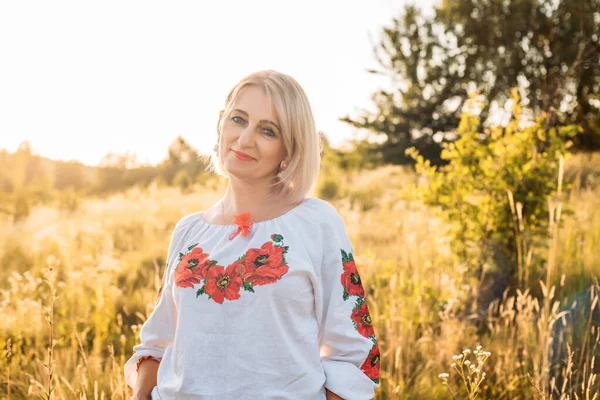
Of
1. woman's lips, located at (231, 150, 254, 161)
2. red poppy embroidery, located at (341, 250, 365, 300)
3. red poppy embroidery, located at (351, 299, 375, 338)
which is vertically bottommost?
red poppy embroidery, located at (351, 299, 375, 338)

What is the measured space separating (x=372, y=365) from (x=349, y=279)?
279mm

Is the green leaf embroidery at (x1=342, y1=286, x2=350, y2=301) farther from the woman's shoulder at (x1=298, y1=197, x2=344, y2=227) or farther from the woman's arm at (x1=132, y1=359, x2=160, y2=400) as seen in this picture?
the woman's arm at (x1=132, y1=359, x2=160, y2=400)

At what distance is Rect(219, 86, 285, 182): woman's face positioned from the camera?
1.84 metres

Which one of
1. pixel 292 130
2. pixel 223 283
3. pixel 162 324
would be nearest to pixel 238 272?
pixel 223 283

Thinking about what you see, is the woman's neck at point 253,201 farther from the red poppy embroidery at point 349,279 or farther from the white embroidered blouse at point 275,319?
the red poppy embroidery at point 349,279

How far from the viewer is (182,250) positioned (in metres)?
1.93

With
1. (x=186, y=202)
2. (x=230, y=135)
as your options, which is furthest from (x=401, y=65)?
(x=230, y=135)

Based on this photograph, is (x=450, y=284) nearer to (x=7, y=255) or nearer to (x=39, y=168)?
(x=7, y=255)

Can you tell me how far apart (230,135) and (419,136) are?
13653mm

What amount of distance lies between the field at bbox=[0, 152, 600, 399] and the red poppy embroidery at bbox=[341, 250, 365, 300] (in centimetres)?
42

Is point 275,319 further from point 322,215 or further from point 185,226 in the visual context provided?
point 185,226

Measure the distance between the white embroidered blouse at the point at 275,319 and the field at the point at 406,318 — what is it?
40 centimetres

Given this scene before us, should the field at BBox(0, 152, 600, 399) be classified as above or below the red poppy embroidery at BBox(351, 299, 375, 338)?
below

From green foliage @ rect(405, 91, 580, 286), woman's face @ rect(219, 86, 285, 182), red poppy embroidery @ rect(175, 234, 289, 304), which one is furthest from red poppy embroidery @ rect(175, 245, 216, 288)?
green foliage @ rect(405, 91, 580, 286)
